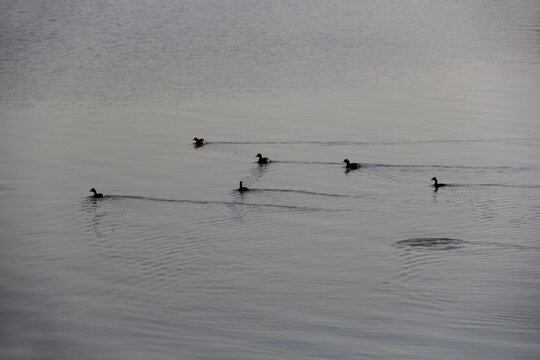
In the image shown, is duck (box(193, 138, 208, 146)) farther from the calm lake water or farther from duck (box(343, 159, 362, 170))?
duck (box(343, 159, 362, 170))

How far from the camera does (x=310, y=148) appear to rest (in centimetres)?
3334

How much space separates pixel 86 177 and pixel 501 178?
14894mm

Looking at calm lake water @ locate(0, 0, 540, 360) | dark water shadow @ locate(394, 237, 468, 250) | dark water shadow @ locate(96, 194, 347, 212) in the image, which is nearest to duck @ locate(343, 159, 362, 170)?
calm lake water @ locate(0, 0, 540, 360)

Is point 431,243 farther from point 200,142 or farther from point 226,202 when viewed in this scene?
point 200,142

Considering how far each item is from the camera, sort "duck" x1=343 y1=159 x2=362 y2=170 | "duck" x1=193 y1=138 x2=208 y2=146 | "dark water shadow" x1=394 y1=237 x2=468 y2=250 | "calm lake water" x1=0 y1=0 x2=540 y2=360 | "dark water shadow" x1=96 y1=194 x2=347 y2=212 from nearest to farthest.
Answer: "calm lake water" x1=0 y1=0 x2=540 y2=360 → "dark water shadow" x1=394 y1=237 x2=468 y2=250 → "dark water shadow" x1=96 y1=194 x2=347 y2=212 → "duck" x1=343 y1=159 x2=362 y2=170 → "duck" x1=193 y1=138 x2=208 y2=146

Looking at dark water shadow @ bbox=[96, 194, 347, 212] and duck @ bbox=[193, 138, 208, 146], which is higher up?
duck @ bbox=[193, 138, 208, 146]

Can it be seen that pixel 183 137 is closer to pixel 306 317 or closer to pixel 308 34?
pixel 306 317

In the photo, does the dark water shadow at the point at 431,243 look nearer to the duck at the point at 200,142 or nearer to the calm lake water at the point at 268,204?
the calm lake water at the point at 268,204

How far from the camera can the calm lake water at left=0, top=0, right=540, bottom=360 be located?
56.4 feet

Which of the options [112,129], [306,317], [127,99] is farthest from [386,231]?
[127,99]

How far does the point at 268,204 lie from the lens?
26.3 metres

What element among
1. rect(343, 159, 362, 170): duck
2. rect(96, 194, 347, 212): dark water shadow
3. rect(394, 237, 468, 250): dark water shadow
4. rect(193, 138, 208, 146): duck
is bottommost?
rect(394, 237, 468, 250): dark water shadow

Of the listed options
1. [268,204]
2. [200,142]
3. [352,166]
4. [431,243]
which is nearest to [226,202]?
[268,204]

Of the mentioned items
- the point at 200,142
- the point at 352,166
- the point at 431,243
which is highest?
the point at 200,142
